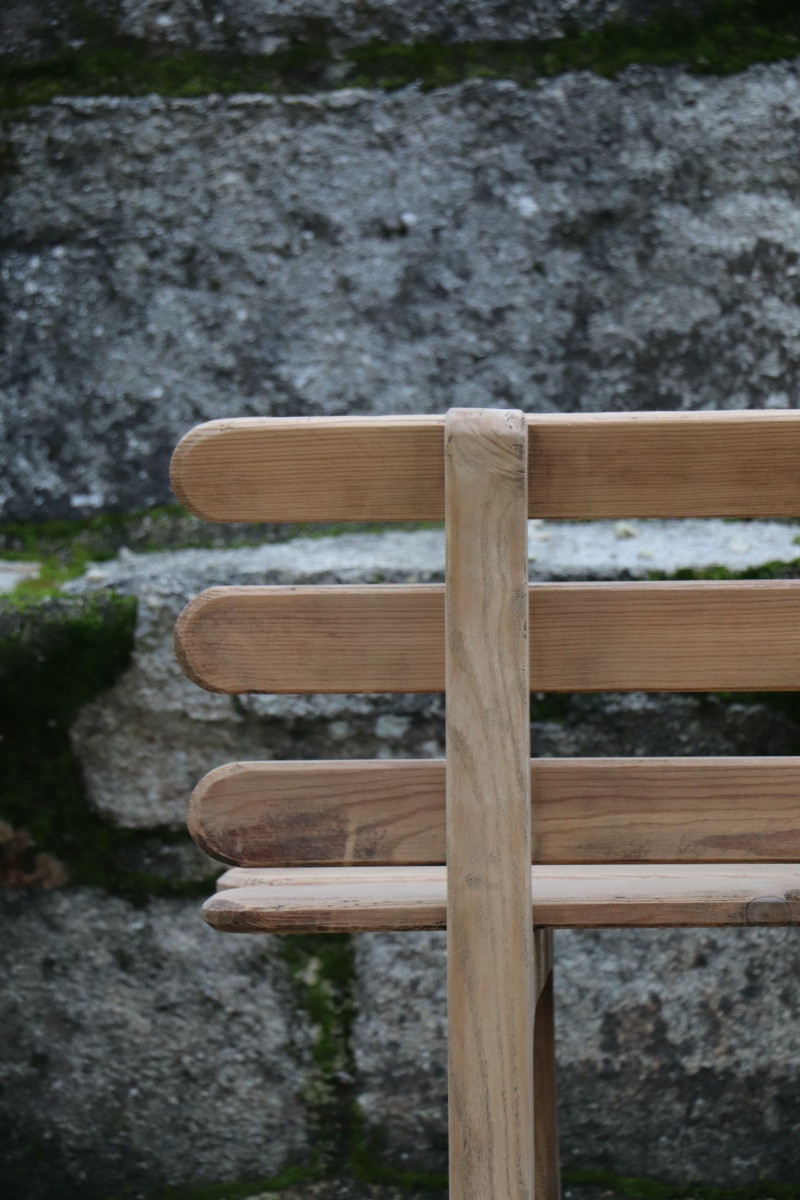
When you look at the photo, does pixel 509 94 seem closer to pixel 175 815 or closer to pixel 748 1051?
pixel 175 815

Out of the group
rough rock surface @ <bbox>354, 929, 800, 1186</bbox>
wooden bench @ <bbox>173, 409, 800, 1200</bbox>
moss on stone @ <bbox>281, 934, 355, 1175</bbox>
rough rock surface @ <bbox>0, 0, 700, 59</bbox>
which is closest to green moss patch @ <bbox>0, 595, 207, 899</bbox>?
moss on stone @ <bbox>281, 934, 355, 1175</bbox>

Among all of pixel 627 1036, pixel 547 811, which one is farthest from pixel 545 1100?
pixel 547 811

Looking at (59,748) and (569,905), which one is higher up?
(569,905)

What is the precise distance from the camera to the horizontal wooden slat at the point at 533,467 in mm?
888

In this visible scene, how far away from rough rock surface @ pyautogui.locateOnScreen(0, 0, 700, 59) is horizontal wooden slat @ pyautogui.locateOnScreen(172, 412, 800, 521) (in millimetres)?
984

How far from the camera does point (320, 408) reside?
1650 millimetres

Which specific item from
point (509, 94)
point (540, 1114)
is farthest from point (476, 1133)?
point (509, 94)

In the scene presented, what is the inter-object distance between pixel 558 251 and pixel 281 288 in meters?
0.37

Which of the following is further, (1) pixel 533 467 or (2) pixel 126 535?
(2) pixel 126 535

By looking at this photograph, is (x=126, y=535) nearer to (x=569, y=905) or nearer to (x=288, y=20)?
(x=288, y=20)

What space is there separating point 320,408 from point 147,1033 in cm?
82

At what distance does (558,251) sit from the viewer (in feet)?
5.42

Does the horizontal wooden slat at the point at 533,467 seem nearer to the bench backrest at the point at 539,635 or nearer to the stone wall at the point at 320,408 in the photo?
the bench backrest at the point at 539,635

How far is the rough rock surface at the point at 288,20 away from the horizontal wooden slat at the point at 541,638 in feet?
3.49
